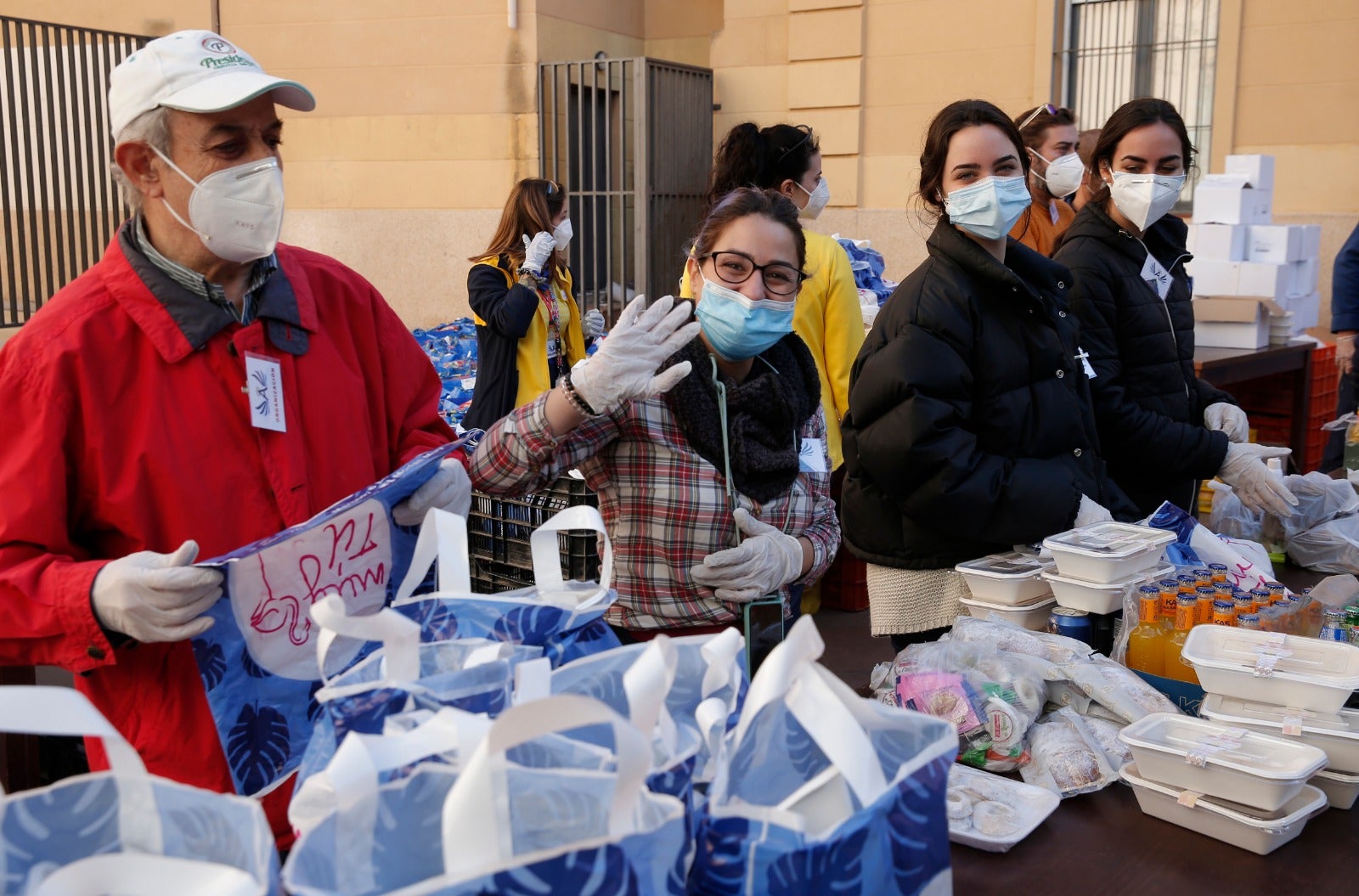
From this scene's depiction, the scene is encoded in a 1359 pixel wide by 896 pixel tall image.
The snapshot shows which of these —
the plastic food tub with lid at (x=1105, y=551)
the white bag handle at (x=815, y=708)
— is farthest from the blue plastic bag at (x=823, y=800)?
the plastic food tub with lid at (x=1105, y=551)

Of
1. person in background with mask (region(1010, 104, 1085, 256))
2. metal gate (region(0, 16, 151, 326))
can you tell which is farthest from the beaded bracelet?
metal gate (region(0, 16, 151, 326))

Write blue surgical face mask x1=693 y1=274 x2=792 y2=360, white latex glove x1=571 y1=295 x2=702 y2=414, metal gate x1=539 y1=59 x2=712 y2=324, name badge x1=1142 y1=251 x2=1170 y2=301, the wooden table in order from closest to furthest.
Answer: white latex glove x1=571 y1=295 x2=702 y2=414, blue surgical face mask x1=693 y1=274 x2=792 y2=360, name badge x1=1142 y1=251 x2=1170 y2=301, the wooden table, metal gate x1=539 y1=59 x2=712 y2=324

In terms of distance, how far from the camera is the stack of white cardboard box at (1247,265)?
5.98 metres

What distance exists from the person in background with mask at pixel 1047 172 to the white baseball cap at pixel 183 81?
3609 millimetres

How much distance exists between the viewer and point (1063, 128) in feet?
16.5

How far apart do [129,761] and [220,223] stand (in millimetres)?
1154

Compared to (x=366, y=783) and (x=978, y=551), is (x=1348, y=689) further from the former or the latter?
(x=366, y=783)

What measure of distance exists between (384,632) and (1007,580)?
1.69 m

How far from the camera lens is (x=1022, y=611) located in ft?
8.39

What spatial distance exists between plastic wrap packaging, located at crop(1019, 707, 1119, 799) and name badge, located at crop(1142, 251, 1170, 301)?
2.00m

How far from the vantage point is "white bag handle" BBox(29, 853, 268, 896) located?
2.90 ft

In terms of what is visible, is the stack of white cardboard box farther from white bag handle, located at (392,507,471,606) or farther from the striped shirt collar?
white bag handle, located at (392,507,471,606)

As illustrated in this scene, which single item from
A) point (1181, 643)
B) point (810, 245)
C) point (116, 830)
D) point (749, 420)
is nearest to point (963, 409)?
point (749, 420)

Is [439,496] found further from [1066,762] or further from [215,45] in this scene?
[1066,762]
